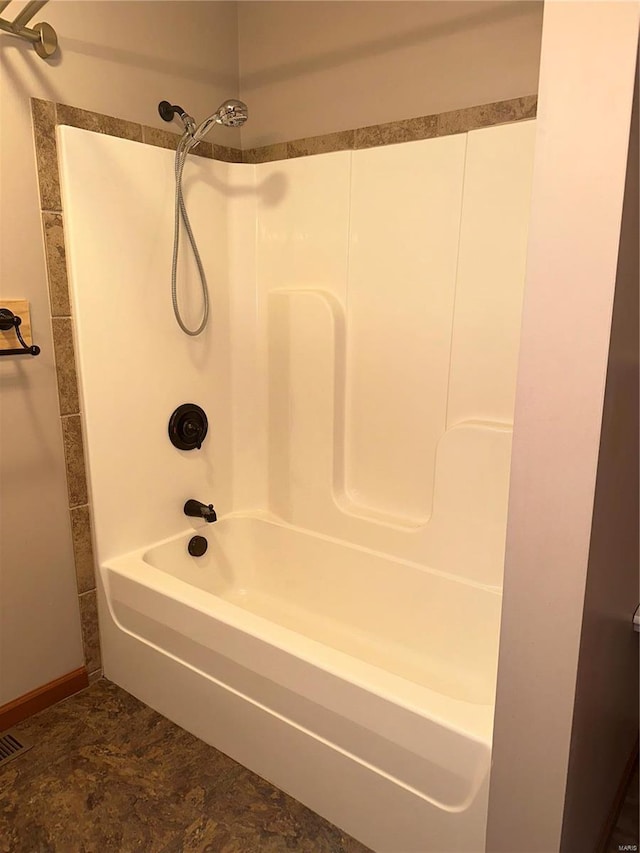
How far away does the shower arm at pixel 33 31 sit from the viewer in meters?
1.57

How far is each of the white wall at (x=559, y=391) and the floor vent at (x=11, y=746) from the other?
1.55 metres

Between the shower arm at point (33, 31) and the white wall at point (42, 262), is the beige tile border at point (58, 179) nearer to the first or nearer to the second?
the white wall at point (42, 262)

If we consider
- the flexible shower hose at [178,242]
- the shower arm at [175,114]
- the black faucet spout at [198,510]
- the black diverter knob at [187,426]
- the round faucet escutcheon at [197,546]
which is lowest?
the round faucet escutcheon at [197,546]

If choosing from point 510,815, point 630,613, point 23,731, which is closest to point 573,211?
point 630,613

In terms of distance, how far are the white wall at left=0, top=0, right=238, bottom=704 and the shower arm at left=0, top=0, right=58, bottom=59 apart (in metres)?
0.03

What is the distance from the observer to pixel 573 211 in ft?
2.89

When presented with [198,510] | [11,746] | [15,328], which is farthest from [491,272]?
[11,746]

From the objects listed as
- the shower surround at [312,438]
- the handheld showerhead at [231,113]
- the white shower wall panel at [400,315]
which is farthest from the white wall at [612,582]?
the handheld showerhead at [231,113]

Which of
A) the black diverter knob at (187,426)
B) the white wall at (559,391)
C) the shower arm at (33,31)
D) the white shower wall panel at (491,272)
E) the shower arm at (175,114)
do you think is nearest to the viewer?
the white wall at (559,391)

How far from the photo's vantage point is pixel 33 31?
1705 mm

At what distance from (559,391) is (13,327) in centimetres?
161

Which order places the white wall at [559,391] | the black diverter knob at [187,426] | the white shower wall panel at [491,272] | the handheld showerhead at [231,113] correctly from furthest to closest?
1. the black diverter knob at [187,426]
2. the handheld showerhead at [231,113]
3. the white shower wall panel at [491,272]
4. the white wall at [559,391]

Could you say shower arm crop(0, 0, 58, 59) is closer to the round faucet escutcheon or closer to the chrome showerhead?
the chrome showerhead

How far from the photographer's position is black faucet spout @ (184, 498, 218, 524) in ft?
7.43
